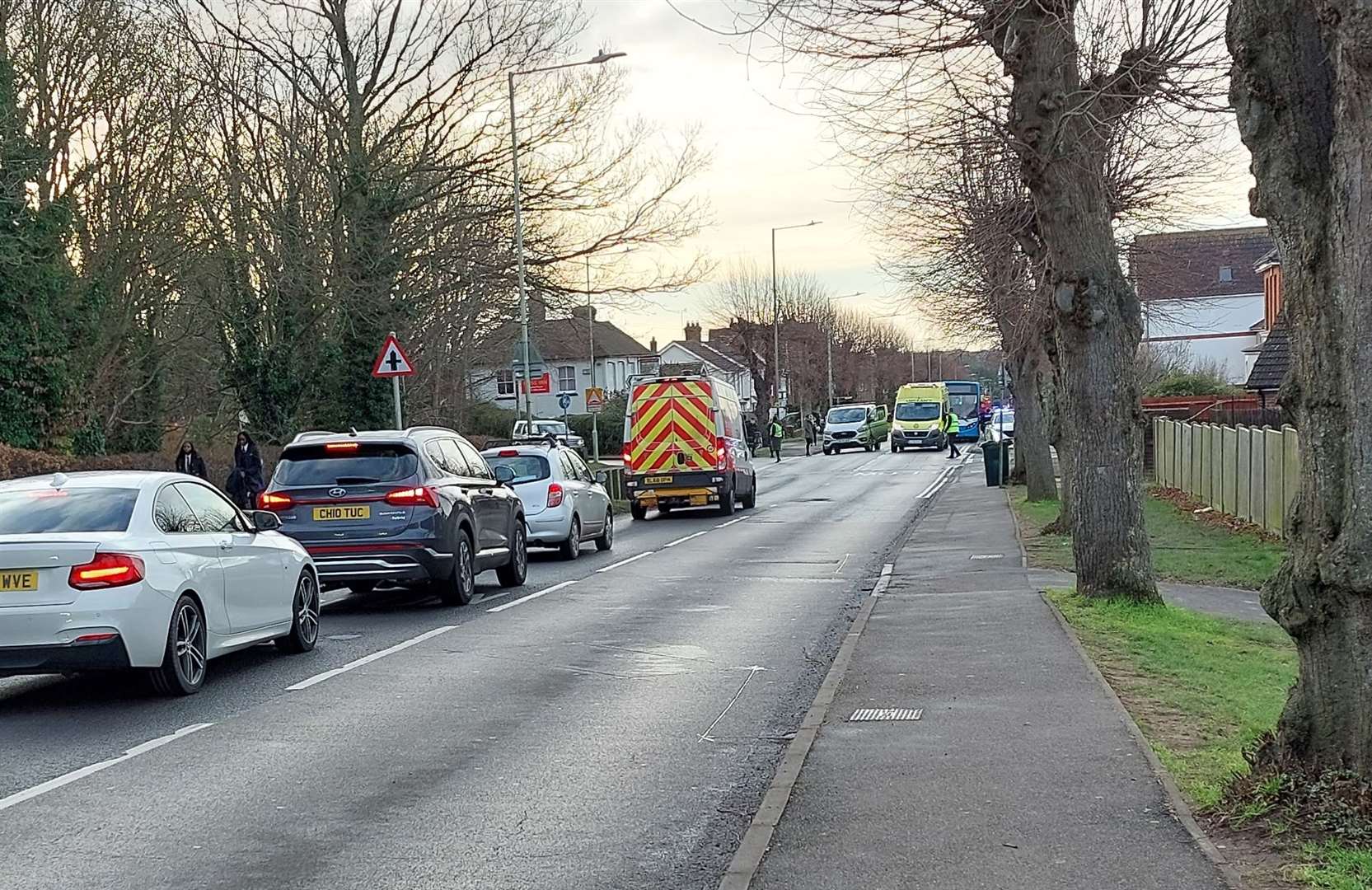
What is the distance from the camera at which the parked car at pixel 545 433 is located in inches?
1051

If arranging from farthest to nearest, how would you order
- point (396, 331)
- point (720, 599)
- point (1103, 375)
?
point (396, 331), point (720, 599), point (1103, 375)

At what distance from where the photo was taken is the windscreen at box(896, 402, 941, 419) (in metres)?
67.2

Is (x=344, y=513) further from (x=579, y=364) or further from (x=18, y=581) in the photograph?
(x=579, y=364)

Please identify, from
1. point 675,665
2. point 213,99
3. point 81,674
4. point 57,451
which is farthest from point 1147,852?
point 213,99

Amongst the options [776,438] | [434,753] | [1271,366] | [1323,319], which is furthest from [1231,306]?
[1323,319]

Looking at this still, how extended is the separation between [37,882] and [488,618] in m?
8.82

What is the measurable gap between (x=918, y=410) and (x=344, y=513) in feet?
179

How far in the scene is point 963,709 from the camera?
8914 mm

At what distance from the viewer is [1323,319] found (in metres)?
6.05

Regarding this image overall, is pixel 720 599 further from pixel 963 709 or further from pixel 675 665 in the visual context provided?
pixel 963 709

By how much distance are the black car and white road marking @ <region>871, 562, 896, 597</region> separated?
4.40m

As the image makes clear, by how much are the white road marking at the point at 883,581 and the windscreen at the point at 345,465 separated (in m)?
5.16

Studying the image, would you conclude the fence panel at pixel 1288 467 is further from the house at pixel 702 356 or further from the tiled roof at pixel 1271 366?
the house at pixel 702 356

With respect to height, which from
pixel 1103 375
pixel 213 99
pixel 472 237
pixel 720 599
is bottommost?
pixel 720 599
